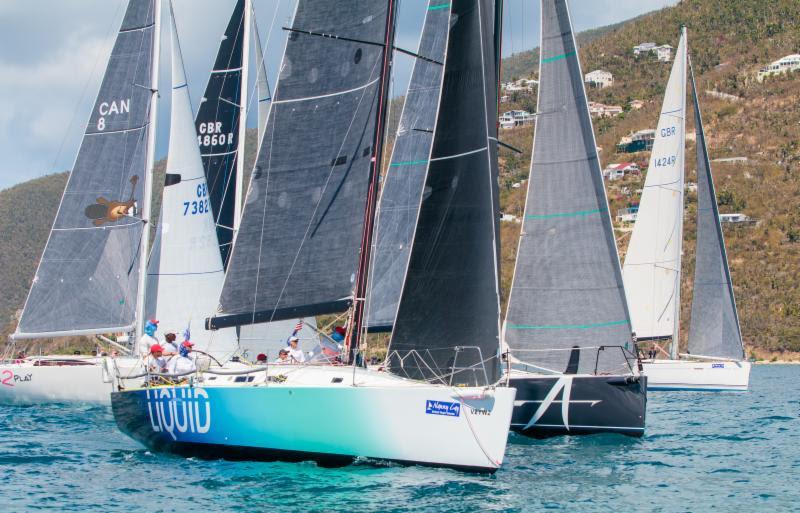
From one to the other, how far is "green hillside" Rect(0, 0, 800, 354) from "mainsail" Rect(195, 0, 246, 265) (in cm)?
3832

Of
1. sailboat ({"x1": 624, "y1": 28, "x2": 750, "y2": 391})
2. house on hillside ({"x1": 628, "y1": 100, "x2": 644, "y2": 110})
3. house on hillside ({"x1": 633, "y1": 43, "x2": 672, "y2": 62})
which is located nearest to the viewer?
sailboat ({"x1": 624, "y1": 28, "x2": 750, "y2": 391})

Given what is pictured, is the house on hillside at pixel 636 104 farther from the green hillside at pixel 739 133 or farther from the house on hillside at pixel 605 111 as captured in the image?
the house on hillside at pixel 605 111

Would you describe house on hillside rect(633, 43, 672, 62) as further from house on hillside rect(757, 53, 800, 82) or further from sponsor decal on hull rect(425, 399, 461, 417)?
sponsor decal on hull rect(425, 399, 461, 417)

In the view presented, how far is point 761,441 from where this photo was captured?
20.2 m

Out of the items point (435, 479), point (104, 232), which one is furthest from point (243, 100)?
point (435, 479)

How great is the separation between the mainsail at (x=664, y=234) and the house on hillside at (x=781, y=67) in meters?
67.1

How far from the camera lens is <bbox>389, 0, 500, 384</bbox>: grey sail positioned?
15.5m

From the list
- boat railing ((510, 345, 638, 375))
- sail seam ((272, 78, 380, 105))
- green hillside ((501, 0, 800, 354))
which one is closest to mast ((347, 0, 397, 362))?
sail seam ((272, 78, 380, 105))

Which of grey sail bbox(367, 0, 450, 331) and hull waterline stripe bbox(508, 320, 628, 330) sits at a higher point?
grey sail bbox(367, 0, 450, 331)

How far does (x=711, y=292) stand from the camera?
1314 inches

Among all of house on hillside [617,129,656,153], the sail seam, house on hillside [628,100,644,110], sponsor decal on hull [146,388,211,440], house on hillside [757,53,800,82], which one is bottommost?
sponsor decal on hull [146,388,211,440]

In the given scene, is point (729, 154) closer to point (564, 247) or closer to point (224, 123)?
point (224, 123)

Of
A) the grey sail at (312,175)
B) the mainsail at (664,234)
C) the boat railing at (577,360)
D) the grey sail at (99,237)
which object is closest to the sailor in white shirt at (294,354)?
the grey sail at (312,175)

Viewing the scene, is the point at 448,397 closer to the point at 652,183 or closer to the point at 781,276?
the point at 652,183
